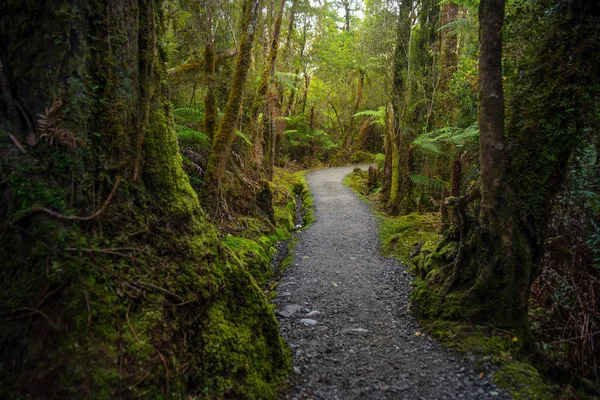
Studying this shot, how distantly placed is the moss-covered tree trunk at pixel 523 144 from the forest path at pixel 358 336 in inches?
31.5

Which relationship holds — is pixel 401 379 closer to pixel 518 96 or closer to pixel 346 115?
pixel 518 96

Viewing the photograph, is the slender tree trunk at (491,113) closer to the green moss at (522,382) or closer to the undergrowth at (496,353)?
the undergrowth at (496,353)

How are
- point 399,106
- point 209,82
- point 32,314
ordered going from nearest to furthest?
point 32,314
point 209,82
point 399,106

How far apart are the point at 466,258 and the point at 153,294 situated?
3541mm

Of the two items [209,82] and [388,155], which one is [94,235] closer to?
[209,82]

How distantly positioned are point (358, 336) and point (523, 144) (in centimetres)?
290

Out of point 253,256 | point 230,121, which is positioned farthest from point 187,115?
point 253,256

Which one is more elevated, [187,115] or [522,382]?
[187,115]

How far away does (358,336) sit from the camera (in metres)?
4.34

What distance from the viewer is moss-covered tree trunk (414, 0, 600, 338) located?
3.59 metres

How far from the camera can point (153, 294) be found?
2.41 meters

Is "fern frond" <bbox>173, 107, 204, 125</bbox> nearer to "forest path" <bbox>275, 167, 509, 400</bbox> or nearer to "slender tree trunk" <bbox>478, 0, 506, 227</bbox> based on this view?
"forest path" <bbox>275, 167, 509, 400</bbox>

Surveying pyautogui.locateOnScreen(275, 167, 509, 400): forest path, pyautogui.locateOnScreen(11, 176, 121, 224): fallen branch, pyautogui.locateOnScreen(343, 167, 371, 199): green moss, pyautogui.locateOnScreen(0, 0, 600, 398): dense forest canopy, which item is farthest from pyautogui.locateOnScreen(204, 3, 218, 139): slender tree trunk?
pyautogui.locateOnScreen(343, 167, 371, 199): green moss

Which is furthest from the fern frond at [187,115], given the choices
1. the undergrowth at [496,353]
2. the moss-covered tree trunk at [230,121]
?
the undergrowth at [496,353]
